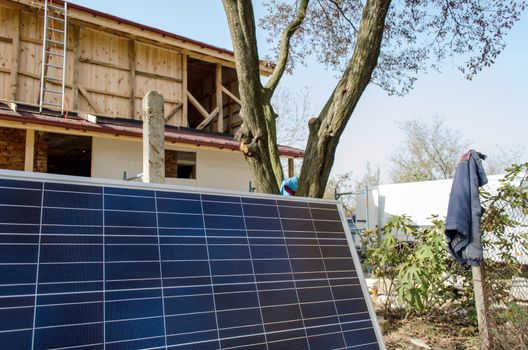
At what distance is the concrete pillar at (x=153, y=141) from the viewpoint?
12.9 ft

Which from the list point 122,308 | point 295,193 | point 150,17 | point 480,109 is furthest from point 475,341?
point 480,109

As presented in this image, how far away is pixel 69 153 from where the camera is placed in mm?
13031

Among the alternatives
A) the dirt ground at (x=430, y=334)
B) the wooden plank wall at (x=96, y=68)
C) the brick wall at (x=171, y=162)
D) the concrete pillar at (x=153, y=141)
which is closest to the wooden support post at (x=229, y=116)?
the wooden plank wall at (x=96, y=68)

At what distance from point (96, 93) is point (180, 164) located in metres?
3.00

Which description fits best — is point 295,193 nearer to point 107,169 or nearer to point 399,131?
point 107,169

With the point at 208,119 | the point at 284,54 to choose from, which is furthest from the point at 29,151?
the point at 284,54

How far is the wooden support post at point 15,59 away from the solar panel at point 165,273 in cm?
1000

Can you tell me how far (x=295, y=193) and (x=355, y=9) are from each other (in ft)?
16.4

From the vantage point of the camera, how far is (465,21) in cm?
753

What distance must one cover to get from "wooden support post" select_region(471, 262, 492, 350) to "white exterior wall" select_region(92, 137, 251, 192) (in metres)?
8.14

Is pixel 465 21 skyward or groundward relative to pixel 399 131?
groundward

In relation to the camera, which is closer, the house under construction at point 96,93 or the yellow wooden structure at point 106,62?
the house under construction at point 96,93

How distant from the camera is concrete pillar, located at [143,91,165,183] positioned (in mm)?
3938

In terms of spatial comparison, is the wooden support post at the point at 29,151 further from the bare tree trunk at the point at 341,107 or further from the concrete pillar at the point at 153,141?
the bare tree trunk at the point at 341,107
